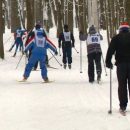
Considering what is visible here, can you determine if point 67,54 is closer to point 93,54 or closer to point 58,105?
point 93,54

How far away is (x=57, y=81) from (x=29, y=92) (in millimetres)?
2829

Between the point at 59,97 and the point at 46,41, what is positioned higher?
the point at 46,41

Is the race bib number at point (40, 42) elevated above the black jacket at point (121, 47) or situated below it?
below

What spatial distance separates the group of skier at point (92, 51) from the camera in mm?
10156

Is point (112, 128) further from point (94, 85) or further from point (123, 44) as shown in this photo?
point (94, 85)

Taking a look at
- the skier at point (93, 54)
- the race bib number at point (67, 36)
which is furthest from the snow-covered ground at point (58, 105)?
the race bib number at point (67, 36)

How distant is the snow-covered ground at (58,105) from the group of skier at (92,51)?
16.2 inches

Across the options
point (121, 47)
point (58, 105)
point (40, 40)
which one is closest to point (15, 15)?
point (40, 40)

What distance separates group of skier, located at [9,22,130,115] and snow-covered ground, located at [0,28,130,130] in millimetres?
412

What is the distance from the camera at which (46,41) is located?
16.1m

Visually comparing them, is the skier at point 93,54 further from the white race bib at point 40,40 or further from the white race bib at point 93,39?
the white race bib at point 40,40

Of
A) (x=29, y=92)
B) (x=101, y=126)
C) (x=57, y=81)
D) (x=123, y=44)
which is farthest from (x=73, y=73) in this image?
(x=101, y=126)

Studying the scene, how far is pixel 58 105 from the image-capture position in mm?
11375

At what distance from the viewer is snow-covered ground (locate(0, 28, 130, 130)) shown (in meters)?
9.12
